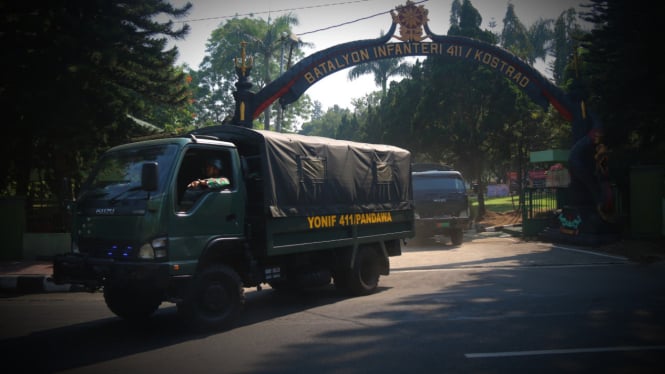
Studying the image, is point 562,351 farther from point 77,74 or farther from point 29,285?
point 77,74

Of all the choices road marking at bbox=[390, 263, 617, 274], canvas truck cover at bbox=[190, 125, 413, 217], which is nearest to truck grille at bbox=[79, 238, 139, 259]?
canvas truck cover at bbox=[190, 125, 413, 217]

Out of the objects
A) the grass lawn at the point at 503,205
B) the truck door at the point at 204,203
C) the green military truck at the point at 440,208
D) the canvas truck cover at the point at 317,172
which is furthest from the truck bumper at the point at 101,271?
the grass lawn at the point at 503,205

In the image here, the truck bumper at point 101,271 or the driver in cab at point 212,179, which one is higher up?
the driver in cab at point 212,179

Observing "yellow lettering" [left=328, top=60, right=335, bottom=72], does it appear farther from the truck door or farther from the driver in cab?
the driver in cab

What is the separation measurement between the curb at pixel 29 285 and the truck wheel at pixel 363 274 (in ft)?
17.8

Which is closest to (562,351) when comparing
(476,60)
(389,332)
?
(389,332)

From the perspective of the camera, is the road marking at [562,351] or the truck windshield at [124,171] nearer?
the road marking at [562,351]

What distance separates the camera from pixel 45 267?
11664mm

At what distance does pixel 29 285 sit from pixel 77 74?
5480 mm

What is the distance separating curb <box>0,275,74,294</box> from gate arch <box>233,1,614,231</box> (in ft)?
23.7

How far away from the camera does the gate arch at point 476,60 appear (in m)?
15.0

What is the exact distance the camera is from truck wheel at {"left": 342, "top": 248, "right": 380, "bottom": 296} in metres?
8.95

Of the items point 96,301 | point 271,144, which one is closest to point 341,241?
point 271,144

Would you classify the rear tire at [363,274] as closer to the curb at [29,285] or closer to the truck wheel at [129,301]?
the truck wheel at [129,301]
